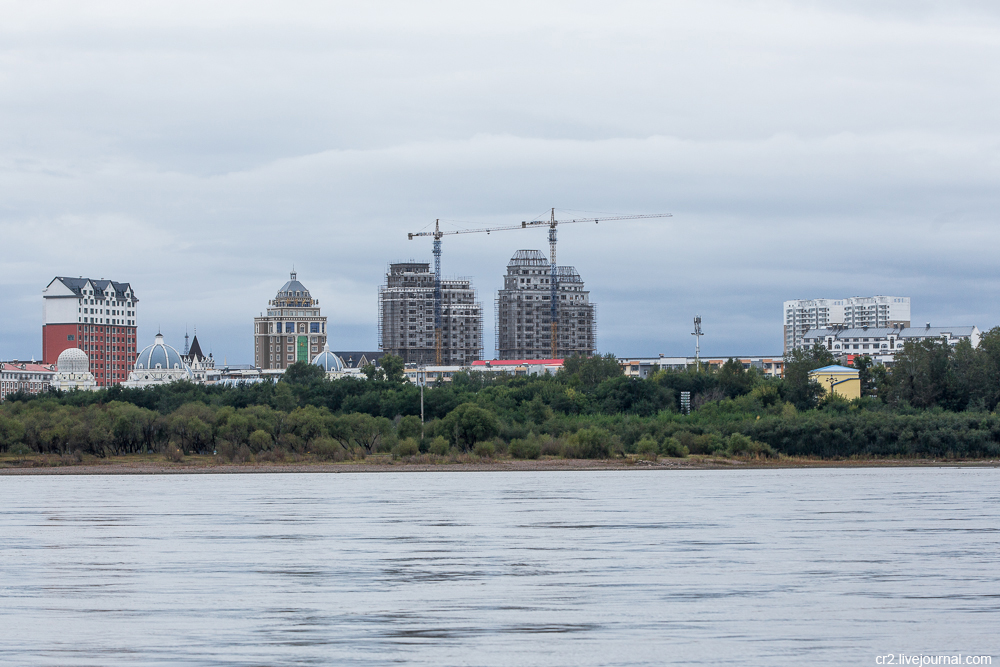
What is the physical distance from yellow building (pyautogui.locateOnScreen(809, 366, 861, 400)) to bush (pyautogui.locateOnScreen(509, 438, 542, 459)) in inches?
1967

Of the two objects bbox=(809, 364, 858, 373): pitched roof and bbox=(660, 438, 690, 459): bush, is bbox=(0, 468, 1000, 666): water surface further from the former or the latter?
bbox=(809, 364, 858, 373): pitched roof

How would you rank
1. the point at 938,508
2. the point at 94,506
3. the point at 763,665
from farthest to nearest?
the point at 94,506
the point at 938,508
the point at 763,665

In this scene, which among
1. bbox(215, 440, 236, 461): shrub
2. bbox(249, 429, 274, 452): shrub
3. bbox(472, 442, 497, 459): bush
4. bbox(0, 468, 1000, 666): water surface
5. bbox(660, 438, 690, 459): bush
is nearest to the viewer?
bbox(0, 468, 1000, 666): water surface

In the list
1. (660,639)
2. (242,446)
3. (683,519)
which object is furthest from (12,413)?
(660,639)

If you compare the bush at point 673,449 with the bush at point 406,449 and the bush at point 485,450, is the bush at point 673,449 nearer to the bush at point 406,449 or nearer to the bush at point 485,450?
the bush at point 485,450

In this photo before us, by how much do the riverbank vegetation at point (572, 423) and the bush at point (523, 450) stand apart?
100 mm

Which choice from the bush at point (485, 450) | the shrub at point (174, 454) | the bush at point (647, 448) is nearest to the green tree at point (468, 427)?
the bush at point (485, 450)

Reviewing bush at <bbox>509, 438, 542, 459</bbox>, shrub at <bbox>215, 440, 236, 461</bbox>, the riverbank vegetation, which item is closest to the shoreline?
shrub at <bbox>215, 440, 236, 461</bbox>

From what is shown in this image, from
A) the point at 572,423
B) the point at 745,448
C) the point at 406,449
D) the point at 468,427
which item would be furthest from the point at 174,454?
A: the point at 745,448

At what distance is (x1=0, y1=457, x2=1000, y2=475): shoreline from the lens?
94312 mm

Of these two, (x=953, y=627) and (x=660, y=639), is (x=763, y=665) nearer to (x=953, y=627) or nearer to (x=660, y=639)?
(x=660, y=639)

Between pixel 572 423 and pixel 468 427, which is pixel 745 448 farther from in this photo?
pixel 468 427

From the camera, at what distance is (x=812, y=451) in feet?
356

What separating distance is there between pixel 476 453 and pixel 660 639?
79.2 meters
